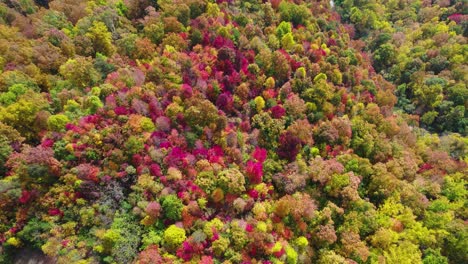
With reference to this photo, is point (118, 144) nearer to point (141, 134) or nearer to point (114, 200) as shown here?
point (141, 134)

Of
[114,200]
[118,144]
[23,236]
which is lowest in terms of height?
[23,236]

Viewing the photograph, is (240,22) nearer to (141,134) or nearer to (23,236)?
(141,134)

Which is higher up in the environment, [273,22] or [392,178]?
[273,22]

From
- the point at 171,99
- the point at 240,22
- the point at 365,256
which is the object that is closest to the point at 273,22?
the point at 240,22

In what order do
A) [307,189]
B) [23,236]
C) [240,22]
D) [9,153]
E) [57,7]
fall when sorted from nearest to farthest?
[23,236], [9,153], [307,189], [57,7], [240,22]

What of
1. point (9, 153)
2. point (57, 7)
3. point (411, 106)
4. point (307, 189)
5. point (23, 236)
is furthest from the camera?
point (411, 106)

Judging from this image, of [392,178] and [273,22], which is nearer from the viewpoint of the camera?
[392,178]
